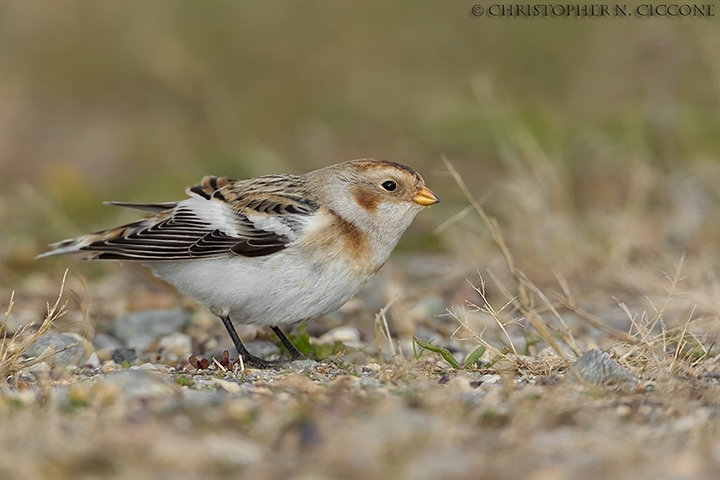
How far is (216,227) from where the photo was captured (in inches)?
183

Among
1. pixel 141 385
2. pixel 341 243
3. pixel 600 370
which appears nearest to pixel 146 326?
pixel 341 243

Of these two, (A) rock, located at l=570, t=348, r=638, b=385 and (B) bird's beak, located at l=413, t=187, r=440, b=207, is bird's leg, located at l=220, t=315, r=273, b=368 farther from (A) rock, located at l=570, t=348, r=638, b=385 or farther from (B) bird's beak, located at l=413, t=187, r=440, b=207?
(A) rock, located at l=570, t=348, r=638, b=385

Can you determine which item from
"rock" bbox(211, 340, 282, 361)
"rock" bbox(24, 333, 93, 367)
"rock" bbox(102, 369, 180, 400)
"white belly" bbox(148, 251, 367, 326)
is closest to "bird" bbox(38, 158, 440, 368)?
"white belly" bbox(148, 251, 367, 326)

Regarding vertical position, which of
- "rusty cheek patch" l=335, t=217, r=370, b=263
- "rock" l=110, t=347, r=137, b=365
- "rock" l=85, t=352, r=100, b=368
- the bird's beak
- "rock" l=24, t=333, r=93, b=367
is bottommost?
"rock" l=110, t=347, r=137, b=365

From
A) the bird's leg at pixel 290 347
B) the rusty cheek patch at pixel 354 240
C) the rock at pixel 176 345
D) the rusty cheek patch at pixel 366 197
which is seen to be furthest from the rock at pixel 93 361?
the rusty cheek patch at pixel 366 197

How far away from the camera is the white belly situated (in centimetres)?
433

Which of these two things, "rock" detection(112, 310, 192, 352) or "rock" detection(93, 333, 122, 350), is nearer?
"rock" detection(93, 333, 122, 350)

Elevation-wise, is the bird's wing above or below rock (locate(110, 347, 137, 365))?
above

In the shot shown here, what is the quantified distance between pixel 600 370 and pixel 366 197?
157 cm

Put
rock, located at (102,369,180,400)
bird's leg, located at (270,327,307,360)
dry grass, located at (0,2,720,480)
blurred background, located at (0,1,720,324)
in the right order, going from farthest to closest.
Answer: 1. blurred background, located at (0,1,720,324)
2. bird's leg, located at (270,327,307,360)
3. rock, located at (102,369,180,400)
4. dry grass, located at (0,2,720,480)

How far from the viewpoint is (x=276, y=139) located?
1023cm

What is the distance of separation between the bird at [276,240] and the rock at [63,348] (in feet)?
1.49

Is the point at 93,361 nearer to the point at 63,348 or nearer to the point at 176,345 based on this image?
the point at 63,348

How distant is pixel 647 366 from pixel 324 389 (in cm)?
119
